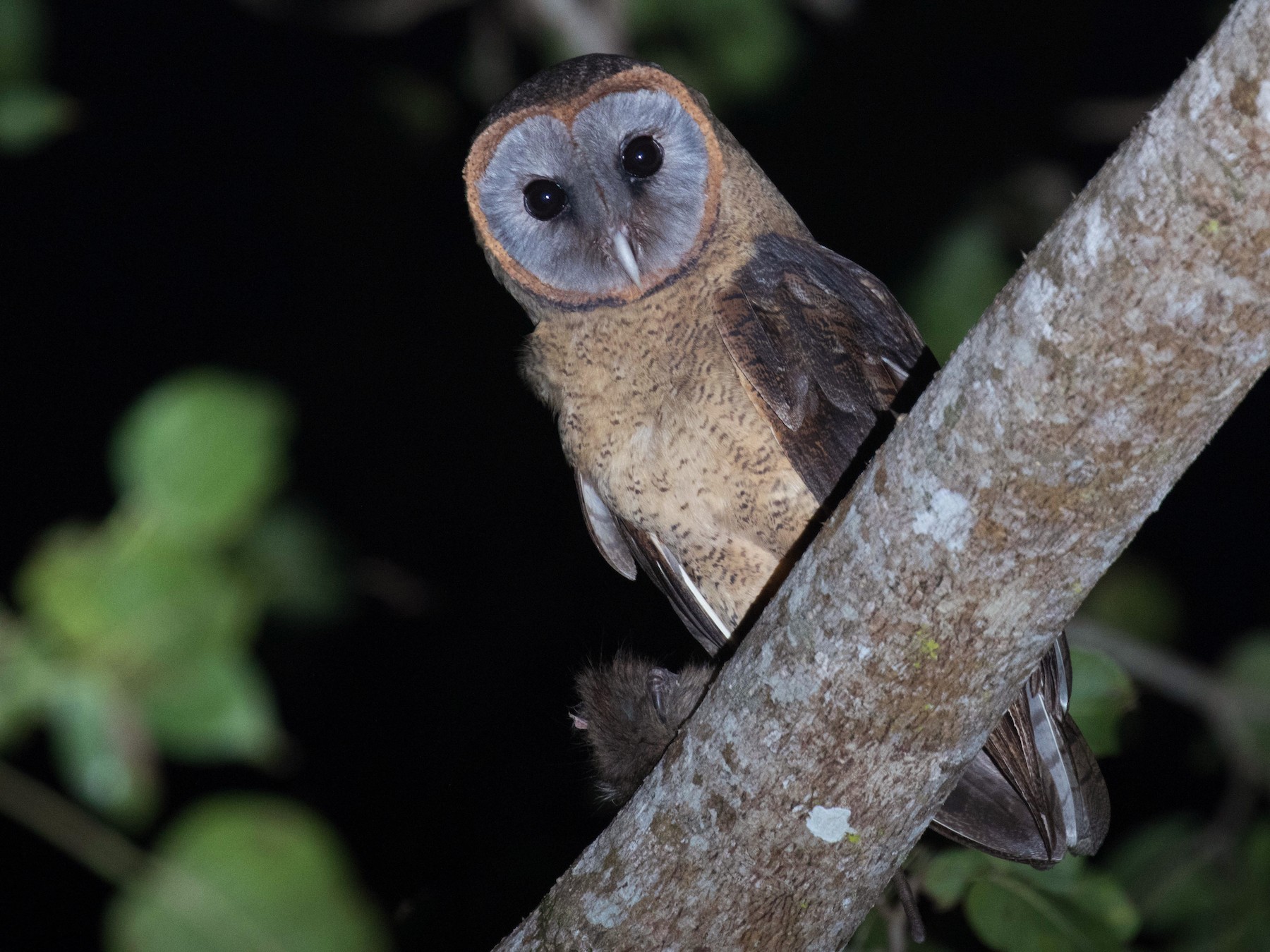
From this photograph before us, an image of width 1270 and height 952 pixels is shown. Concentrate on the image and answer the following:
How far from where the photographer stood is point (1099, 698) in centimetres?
219

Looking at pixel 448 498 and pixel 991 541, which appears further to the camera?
pixel 448 498

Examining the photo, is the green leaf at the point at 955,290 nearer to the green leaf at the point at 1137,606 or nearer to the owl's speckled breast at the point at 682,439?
the owl's speckled breast at the point at 682,439

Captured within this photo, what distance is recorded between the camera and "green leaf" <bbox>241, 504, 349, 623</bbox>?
3342 millimetres

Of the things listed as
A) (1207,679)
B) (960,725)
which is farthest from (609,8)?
(960,725)

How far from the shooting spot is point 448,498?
4.29 meters

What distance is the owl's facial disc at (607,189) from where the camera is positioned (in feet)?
7.59

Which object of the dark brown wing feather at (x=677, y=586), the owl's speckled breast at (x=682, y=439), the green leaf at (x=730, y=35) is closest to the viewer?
the owl's speckled breast at (x=682, y=439)

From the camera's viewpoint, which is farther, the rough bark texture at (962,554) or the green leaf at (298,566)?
the green leaf at (298,566)

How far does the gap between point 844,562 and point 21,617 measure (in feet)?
3.04

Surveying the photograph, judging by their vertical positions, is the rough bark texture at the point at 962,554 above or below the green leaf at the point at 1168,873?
above

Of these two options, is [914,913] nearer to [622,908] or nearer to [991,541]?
[622,908]

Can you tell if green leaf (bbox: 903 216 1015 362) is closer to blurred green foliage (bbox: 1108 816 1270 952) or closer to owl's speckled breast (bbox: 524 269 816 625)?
owl's speckled breast (bbox: 524 269 816 625)

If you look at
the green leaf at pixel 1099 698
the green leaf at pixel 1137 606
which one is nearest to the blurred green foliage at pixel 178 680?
the green leaf at pixel 1099 698

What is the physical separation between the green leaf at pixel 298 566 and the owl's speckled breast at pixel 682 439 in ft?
4.12
